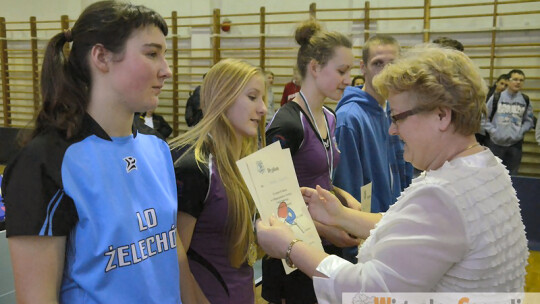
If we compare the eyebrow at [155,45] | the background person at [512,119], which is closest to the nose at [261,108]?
the eyebrow at [155,45]

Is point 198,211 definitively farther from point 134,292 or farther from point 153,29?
point 153,29

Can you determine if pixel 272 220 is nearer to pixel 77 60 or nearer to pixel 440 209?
pixel 440 209

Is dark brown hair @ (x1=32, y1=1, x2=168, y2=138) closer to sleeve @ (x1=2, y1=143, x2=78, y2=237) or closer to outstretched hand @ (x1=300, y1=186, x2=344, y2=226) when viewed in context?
sleeve @ (x1=2, y1=143, x2=78, y2=237)

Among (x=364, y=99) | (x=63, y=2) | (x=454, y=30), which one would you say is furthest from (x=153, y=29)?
(x=63, y=2)

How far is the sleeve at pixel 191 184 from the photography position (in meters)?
1.44

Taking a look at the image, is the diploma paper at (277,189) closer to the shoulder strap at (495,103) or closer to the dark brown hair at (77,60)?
the dark brown hair at (77,60)

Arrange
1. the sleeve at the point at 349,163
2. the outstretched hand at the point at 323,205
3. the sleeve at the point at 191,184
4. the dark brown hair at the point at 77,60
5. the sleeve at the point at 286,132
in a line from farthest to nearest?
the sleeve at the point at 349,163 < the sleeve at the point at 286,132 < the outstretched hand at the point at 323,205 < the sleeve at the point at 191,184 < the dark brown hair at the point at 77,60

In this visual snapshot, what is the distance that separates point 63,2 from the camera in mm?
8375

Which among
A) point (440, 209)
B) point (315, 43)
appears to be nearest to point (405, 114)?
point (440, 209)

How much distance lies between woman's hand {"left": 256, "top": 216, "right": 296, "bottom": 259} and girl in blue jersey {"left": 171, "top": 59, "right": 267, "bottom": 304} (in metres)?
0.16

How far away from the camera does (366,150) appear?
2.16 m

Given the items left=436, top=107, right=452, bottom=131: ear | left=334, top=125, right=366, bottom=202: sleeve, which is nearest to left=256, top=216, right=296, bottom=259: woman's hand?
left=436, top=107, right=452, bottom=131: ear

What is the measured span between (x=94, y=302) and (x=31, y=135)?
1.38 ft

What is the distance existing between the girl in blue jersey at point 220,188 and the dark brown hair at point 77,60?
0.43 metres
